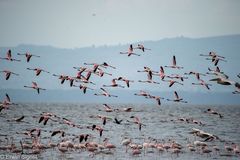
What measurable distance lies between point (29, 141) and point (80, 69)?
16.9m

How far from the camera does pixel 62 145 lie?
140ft

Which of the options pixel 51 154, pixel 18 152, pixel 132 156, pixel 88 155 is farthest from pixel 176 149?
pixel 18 152

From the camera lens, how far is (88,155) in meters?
41.0

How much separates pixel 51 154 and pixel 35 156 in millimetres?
2019

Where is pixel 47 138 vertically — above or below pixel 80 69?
below

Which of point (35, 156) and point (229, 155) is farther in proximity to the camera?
point (229, 155)

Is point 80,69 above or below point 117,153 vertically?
above

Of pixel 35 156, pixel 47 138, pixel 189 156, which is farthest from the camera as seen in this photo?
pixel 47 138

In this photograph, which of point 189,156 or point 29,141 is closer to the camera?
point 189,156

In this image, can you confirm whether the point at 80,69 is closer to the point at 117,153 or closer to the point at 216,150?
the point at 117,153

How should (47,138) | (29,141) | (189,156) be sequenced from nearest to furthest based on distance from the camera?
(189,156)
(29,141)
(47,138)

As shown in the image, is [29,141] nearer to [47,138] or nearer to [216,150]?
[47,138]

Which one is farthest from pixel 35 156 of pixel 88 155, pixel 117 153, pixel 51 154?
pixel 117 153

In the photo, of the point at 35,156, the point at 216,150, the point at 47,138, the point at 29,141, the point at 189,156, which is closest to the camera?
the point at 35,156
